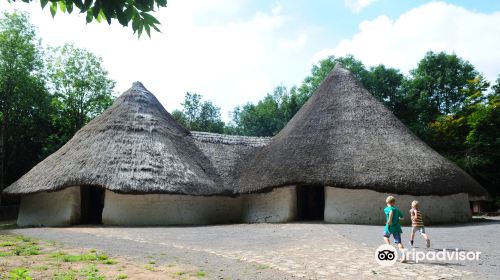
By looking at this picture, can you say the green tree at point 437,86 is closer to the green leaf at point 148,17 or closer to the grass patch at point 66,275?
the grass patch at point 66,275

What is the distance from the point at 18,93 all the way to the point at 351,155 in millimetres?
20278

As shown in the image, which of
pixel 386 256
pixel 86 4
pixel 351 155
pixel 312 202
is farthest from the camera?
pixel 312 202

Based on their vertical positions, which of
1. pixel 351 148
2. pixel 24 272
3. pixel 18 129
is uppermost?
pixel 18 129

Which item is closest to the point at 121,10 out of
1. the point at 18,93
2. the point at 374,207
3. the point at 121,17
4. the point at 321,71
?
the point at 121,17

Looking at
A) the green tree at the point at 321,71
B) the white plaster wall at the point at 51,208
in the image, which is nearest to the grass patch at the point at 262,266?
the white plaster wall at the point at 51,208

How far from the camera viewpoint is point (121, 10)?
3.15 meters

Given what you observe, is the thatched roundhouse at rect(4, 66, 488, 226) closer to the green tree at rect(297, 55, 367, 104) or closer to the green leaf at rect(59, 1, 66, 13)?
the green leaf at rect(59, 1, 66, 13)

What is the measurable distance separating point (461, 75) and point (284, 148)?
22.8 metres

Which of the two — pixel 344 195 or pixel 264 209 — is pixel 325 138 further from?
pixel 264 209

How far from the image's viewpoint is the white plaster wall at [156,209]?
1467 centimetres

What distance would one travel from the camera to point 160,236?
35.9 ft

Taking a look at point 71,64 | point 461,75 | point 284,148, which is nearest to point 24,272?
point 284,148

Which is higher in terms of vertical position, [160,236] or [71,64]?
[71,64]

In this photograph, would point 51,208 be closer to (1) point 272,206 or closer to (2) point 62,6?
(1) point 272,206
